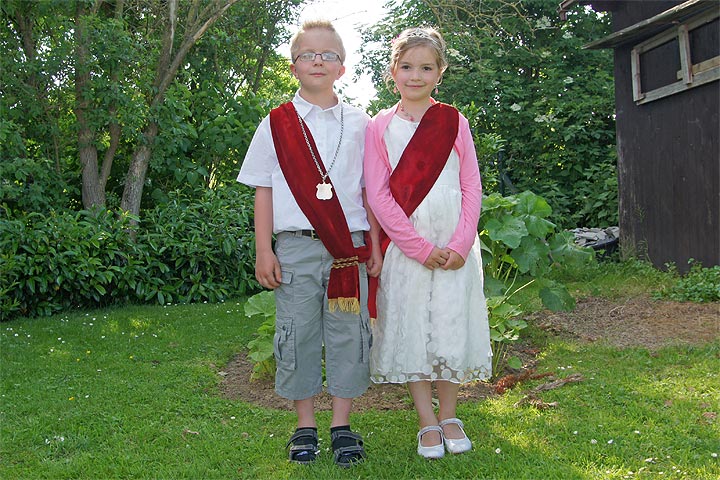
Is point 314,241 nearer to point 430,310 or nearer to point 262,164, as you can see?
point 262,164

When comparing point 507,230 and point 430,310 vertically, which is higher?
point 507,230

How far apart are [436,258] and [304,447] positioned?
33.1 inches

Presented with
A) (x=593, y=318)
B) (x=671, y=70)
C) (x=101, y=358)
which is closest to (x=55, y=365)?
(x=101, y=358)

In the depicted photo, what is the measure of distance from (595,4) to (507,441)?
6636 millimetres

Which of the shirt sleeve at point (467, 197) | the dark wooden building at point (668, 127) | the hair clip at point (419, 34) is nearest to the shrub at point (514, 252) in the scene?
the shirt sleeve at point (467, 197)

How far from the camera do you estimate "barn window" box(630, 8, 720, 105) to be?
6.11m

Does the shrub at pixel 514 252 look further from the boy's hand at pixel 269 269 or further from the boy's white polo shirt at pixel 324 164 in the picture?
the boy's hand at pixel 269 269

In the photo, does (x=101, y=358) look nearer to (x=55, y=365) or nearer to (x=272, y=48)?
(x=55, y=365)

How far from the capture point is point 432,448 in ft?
8.36

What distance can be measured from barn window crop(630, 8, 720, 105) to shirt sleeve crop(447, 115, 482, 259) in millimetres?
4354

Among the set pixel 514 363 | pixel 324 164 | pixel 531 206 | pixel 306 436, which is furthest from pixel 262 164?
pixel 531 206

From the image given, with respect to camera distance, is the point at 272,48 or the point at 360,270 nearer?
the point at 360,270

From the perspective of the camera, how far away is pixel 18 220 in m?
5.88

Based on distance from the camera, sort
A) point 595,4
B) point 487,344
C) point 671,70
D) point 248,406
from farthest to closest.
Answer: point 595,4 < point 671,70 < point 248,406 < point 487,344
